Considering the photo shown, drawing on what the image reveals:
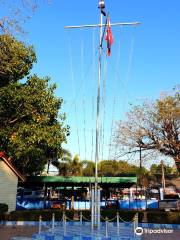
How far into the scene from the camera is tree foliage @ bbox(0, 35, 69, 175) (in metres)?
30.0

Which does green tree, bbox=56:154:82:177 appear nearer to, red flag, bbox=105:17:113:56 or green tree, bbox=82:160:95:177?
green tree, bbox=82:160:95:177

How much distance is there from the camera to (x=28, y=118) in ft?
104

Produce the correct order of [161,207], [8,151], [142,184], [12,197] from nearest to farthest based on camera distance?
[12,197], [8,151], [161,207], [142,184]

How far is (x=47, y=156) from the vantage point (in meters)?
33.3

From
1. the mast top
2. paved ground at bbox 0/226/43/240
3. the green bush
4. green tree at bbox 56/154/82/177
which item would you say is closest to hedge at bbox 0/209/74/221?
the green bush

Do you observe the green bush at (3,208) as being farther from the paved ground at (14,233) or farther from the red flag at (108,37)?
the red flag at (108,37)

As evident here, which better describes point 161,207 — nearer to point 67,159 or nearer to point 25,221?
point 25,221

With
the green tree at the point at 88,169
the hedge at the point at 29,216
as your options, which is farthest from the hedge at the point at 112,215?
the green tree at the point at 88,169

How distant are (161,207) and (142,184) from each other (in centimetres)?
2295

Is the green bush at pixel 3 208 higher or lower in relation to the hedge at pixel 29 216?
higher

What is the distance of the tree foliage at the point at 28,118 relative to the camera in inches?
1181

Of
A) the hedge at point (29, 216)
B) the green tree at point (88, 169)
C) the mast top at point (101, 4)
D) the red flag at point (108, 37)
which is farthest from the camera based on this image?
the green tree at point (88, 169)

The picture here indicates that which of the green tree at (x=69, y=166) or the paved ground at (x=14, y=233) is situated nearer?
the paved ground at (x=14, y=233)

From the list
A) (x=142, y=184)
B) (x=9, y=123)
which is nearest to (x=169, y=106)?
(x=9, y=123)
